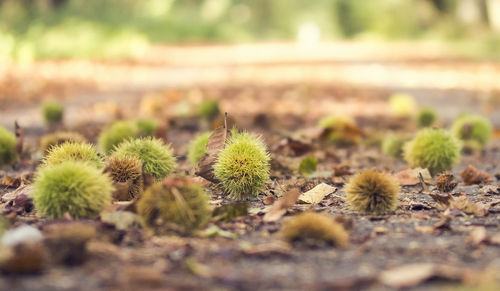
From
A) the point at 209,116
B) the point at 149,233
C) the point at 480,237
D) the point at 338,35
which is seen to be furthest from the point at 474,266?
the point at 338,35

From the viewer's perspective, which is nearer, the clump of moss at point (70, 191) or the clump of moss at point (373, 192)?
the clump of moss at point (70, 191)

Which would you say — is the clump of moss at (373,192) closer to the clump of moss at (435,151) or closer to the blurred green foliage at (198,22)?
the clump of moss at (435,151)

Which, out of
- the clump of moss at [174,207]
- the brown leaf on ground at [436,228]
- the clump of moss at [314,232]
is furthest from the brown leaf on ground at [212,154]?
the brown leaf on ground at [436,228]

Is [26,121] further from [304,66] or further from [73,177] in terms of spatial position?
[304,66]

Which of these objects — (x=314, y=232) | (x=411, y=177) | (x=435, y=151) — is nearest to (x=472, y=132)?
(x=435, y=151)

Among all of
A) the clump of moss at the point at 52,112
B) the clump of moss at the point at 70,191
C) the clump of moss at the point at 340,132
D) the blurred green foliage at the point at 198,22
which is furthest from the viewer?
the blurred green foliage at the point at 198,22
